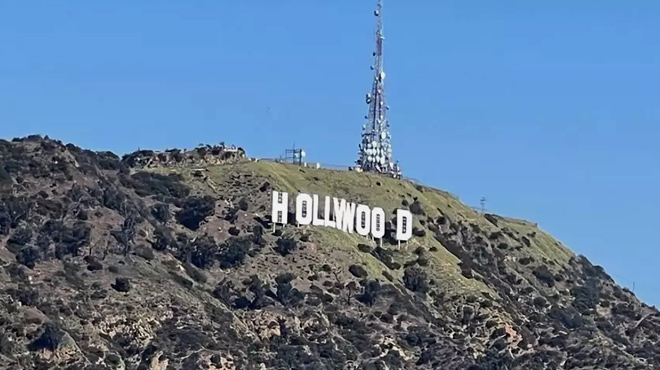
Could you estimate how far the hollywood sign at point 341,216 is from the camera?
182m

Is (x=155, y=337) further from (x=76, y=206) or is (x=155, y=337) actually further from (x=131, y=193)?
(x=131, y=193)

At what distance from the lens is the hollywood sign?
7160 inches

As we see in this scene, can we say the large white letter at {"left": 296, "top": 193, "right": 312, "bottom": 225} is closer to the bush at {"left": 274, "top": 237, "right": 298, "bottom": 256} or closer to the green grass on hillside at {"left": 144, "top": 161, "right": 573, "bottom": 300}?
the green grass on hillside at {"left": 144, "top": 161, "right": 573, "bottom": 300}

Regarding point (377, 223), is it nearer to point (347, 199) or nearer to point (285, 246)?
point (347, 199)

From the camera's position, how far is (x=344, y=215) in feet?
615

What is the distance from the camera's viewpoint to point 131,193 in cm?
18312

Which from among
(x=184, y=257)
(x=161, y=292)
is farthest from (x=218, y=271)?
(x=161, y=292)

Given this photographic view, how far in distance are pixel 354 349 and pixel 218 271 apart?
541 inches

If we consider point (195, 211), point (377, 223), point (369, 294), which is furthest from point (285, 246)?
point (377, 223)

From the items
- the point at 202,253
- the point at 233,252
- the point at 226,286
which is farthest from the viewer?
the point at 233,252

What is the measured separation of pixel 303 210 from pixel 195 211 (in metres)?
9.46

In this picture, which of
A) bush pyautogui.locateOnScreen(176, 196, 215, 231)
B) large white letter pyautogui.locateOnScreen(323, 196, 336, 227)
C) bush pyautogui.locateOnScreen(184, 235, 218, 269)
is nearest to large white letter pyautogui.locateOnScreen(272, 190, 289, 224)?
large white letter pyautogui.locateOnScreen(323, 196, 336, 227)

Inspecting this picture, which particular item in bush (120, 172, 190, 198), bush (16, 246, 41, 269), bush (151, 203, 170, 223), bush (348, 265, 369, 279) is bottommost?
bush (16, 246, 41, 269)

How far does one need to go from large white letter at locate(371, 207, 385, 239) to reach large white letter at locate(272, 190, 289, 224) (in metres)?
11.1
